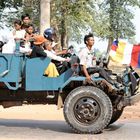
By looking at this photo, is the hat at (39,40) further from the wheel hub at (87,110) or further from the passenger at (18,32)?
the wheel hub at (87,110)

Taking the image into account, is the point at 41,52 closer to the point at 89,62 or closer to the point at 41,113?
the point at 89,62

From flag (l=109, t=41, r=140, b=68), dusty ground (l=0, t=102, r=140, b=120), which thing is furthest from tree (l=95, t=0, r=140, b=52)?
flag (l=109, t=41, r=140, b=68)

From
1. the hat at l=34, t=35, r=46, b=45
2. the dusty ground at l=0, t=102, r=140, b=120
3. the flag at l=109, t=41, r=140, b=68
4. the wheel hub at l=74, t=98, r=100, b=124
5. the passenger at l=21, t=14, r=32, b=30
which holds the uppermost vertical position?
the passenger at l=21, t=14, r=32, b=30

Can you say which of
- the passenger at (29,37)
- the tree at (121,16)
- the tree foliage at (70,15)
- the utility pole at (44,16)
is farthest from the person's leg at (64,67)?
the tree at (121,16)

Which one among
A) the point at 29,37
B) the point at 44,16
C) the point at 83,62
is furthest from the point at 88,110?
the point at 44,16

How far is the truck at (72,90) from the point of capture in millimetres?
9406

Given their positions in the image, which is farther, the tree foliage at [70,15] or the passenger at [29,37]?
the tree foliage at [70,15]

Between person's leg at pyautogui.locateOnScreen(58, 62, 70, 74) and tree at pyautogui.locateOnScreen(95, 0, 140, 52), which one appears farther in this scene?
tree at pyautogui.locateOnScreen(95, 0, 140, 52)

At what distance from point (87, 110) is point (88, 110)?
0.06 ft

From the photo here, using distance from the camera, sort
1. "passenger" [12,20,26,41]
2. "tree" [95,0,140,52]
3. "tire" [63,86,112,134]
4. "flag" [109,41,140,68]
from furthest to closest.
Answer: "tree" [95,0,140,52], "flag" [109,41,140,68], "passenger" [12,20,26,41], "tire" [63,86,112,134]

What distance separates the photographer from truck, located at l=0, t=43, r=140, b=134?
30.9 feet

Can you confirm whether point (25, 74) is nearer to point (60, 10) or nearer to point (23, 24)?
point (23, 24)

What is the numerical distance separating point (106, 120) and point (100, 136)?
0.98ft

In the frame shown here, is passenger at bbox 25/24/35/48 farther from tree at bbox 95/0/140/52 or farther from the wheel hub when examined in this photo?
tree at bbox 95/0/140/52
